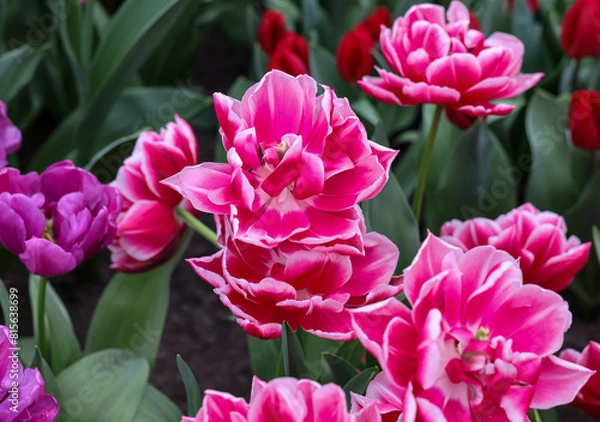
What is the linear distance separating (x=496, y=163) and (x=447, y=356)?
2.85 feet

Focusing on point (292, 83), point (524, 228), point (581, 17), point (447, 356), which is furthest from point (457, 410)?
point (581, 17)

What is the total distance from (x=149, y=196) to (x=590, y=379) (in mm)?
412

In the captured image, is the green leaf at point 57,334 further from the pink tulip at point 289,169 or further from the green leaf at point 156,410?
the pink tulip at point 289,169

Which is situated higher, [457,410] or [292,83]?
[292,83]

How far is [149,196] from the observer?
32.1 inches

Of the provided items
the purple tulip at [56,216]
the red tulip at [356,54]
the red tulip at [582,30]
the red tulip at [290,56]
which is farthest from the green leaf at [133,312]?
the red tulip at [582,30]

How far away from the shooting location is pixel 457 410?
53 centimetres

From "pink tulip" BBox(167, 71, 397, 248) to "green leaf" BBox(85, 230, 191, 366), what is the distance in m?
0.47

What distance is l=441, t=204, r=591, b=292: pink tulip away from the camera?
0.81m

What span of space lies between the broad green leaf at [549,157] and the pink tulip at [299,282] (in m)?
0.88

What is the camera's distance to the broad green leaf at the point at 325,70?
Answer: 4.93ft

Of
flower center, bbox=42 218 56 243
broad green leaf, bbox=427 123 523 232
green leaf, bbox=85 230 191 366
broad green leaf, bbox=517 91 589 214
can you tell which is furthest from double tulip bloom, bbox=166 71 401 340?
broad green leaf, bbox=517 91 589 214

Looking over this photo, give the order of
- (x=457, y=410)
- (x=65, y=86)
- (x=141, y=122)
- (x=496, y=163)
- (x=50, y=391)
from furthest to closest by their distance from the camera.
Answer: (x=65, y=86), (x=141, y=122), (x=496, y=163), (x=50, y=391), (x=457, y=410)

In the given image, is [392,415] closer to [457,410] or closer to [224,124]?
[457,410]
